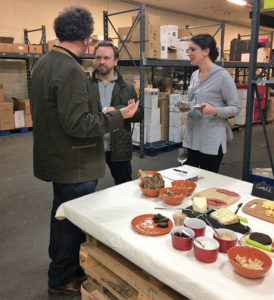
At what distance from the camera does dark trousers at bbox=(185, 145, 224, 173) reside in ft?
7.78

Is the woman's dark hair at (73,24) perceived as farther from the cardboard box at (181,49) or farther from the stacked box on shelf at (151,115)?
the cardboard box at (181,49)

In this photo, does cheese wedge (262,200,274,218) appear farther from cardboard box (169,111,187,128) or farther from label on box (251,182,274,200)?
cardboard box (169,111,187,128)

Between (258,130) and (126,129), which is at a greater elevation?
(126,129)

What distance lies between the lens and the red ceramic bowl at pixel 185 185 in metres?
1.63

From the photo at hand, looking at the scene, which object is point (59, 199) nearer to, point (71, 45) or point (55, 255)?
point (55, 255)

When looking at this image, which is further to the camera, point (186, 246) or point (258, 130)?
point (258, 130)

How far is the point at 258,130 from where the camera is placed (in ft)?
25.3

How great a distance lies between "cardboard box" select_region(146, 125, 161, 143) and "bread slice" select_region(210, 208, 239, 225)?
413 centimetres

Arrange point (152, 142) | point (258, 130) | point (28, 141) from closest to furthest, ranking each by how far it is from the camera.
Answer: point (152, 142) → point (28, 141) → point (258, 130)

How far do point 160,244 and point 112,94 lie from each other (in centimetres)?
150

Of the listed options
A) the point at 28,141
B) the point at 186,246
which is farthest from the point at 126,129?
the point at 28,141

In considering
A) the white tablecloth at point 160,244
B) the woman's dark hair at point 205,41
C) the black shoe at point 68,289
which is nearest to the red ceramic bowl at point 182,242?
the white tablecloth at point 160,244

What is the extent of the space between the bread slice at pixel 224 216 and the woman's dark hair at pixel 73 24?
107 cm

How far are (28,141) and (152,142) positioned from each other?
2.48m
